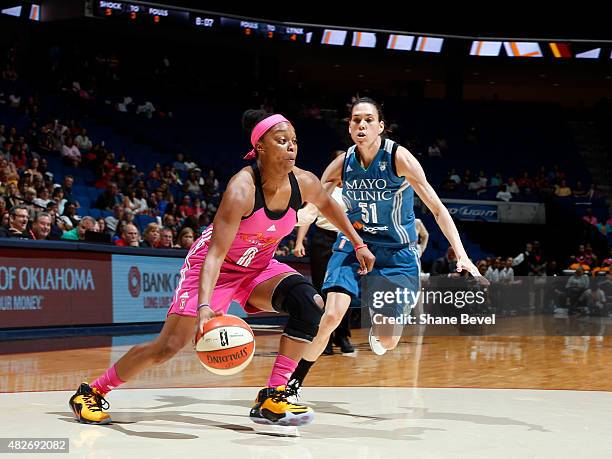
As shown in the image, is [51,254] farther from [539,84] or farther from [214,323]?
[539,84]

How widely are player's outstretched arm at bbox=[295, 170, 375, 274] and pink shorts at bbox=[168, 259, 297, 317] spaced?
1.36ft

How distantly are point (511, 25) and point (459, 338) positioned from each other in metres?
17.2

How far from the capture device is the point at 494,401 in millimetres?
5988

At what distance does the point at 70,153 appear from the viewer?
16828mm

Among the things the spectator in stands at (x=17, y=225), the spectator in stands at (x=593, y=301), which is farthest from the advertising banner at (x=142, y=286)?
the spectator in stands at (x=593, y=301)

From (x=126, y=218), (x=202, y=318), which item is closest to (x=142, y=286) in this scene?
(x=126, y=218)

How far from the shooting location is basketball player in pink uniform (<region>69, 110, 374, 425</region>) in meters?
4.63

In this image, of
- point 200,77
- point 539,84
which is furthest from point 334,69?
point 539,84

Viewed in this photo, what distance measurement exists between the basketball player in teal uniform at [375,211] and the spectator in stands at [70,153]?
38.4 feet

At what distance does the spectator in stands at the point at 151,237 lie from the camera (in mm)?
12078

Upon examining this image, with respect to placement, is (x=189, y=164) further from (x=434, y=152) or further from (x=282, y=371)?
(x=282, y=371)

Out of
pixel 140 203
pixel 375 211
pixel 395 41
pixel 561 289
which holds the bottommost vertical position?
pixel 561 289

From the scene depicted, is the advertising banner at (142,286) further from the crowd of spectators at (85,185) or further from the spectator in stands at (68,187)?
the spectator in stands at (68,187)
